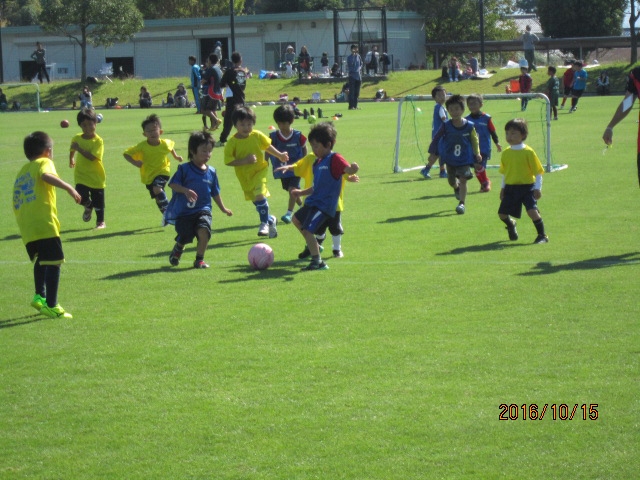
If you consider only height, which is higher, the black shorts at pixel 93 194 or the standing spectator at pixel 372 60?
the standing spectator at pixel 372 60

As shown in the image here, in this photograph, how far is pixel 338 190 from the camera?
32.5ft

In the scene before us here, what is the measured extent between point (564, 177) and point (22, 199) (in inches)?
442

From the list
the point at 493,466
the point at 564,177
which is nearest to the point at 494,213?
the point at 564,177

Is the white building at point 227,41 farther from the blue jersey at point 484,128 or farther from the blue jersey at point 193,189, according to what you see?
the blue jersey at point 193,189

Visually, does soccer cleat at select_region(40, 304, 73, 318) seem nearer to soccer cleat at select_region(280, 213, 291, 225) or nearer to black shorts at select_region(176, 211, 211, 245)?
black shorts at select_region(176, 211, 211, 245)

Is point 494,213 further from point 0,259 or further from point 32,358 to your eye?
point 32,358

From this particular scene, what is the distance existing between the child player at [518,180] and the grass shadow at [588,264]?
47.4 inches

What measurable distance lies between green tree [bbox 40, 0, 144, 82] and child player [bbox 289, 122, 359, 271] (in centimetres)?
5216

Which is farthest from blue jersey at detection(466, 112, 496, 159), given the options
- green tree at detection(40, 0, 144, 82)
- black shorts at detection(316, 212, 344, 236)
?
green tree at detection(40, 0, 144, 82)

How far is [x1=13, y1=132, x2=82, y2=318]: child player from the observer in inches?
316

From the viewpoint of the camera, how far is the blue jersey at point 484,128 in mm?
15937

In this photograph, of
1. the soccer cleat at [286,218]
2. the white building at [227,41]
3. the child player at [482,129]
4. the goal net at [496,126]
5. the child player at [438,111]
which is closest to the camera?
the soccer cleat at [286,218]

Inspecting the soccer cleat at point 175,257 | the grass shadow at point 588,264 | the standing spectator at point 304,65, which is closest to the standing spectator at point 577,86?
the standing spectator at point 304,65

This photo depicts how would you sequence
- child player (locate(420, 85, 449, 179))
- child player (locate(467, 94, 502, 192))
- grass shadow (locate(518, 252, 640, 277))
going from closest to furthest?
grass shadow (locate(518, 252, 640, 277))
child player (locate(467, 94, 502, 192))
child player (locate(420, 85, 449, 179))
